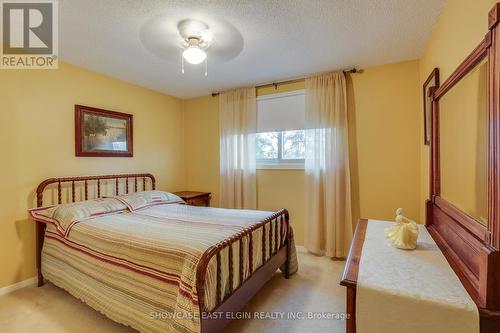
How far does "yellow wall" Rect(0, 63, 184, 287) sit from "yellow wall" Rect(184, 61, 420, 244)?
7.67 feet

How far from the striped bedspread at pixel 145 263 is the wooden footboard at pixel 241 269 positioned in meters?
0.04

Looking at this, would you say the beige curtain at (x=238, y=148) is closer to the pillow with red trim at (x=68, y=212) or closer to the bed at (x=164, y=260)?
the bed at (x=164, y=260)

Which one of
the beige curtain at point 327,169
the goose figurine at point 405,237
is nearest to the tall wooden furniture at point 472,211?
Answer: the goose figurine at point 405,237

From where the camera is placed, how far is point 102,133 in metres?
3.09

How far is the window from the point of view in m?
3.43

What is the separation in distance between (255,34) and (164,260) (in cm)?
201

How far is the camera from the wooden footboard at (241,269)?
140cm

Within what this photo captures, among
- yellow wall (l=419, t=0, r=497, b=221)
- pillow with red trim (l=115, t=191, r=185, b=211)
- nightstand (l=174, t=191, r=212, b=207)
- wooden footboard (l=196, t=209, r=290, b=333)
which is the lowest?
wooden footboard (l=196, t=209, r=290, b=333)

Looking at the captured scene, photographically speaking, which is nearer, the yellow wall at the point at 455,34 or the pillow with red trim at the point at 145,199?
the yellow wall at the point at 455,34

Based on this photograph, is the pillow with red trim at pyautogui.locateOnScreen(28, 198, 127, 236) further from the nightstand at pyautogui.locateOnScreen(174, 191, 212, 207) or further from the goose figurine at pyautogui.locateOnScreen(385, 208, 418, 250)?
the goose figurine at pyautogui.locateOnScreen(385, 208, 418, 250)

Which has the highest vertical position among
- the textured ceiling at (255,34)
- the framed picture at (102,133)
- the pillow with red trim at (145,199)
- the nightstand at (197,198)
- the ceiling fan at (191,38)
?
the textured ceiling at (255,34)

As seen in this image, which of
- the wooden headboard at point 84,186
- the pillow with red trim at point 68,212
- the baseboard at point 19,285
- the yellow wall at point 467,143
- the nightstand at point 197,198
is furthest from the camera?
the nightstand at point 197,198

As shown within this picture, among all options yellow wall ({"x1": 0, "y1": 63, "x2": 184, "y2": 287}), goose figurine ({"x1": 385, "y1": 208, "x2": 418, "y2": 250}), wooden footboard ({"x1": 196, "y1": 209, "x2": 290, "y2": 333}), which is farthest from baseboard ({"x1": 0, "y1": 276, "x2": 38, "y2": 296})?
goose figurine ({"x1": 385, "y1": 208, "x2": 418, "y2": 250})

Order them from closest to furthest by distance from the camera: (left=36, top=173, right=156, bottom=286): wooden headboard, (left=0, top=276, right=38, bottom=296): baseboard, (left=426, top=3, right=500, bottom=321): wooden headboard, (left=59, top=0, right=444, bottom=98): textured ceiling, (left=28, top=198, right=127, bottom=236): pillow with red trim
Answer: (left=426, top=3, right=500, bottom=321): wooden headboard
(left=59, top=0, right=444, bottom=98): textured ceiling
(left=28, top=198, right=127, bottom=236): pillow with red trim
(left=0, top=276, right=38, bottom=296): baseboard
(left=36, top=173, right=156, bottom=286): wooden headboard
